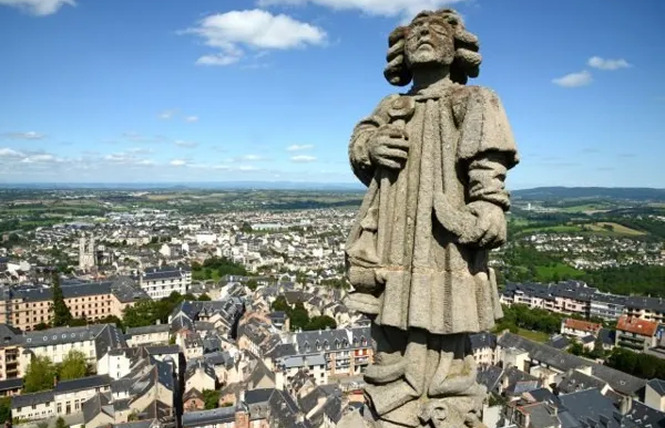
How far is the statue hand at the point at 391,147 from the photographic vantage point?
230 inches

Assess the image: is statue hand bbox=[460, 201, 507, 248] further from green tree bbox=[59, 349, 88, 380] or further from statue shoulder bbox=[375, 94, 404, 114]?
green tree bbox=[59, 349, 88, 380]

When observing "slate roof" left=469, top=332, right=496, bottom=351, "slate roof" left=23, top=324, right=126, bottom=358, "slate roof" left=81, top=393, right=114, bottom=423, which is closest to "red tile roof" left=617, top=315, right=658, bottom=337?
"slate roof" left=469, top=332, right=496, bottom=351

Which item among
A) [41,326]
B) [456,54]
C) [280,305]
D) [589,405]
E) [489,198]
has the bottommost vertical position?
[41,326]

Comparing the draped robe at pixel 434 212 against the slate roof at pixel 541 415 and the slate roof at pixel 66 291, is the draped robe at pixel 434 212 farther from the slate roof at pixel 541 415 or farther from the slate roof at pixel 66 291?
the slate roof at pixel 66 291

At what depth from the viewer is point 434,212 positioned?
5.70 m

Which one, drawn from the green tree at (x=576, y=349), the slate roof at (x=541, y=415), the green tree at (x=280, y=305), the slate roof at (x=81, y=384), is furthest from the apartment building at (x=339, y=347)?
the green tree at (x=576, y=349)

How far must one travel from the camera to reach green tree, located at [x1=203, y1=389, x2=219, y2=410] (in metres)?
45.9

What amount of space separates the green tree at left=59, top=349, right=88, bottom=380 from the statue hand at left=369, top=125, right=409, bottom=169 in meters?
55.9

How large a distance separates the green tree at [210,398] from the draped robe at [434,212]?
44.0 meters

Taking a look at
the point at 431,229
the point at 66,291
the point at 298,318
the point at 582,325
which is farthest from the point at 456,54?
the point at 66,291

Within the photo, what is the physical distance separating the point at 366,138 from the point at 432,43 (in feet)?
4.36

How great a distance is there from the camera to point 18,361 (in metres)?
55.8

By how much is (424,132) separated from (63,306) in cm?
7793

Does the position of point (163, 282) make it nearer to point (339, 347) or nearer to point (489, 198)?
point (339, 347)
